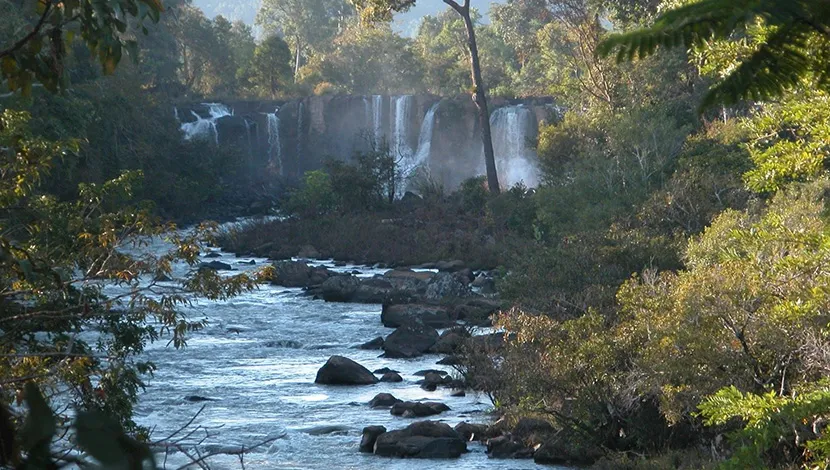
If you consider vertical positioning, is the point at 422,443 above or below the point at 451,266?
below

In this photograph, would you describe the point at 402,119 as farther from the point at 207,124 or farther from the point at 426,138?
the point at 207,124

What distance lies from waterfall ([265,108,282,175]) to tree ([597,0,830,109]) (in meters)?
56.1

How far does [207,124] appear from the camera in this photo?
55.9m

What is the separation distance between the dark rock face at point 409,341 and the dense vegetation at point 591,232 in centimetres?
191

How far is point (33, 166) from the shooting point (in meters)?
9.42

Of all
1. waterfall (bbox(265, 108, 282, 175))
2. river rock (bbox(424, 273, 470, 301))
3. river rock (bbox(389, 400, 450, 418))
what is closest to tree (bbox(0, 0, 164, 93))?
river rock (bbox(389, 400, 450, 418))

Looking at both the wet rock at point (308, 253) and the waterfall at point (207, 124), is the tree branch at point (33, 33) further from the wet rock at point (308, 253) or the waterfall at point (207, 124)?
the waterfall at point (207, 124)

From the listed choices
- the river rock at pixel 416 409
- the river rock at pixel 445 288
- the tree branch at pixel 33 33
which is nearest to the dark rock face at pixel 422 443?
the river rock at pixel 416 409

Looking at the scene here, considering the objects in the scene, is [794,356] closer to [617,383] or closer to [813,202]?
[617,383]

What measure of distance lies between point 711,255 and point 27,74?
12.9 metres

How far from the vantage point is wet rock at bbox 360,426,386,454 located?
14.6m

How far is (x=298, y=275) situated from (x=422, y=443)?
1773 centimetres

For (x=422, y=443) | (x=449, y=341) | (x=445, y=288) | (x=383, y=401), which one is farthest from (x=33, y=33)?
(x=445, y=288)

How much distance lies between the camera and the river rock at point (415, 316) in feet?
81.6
